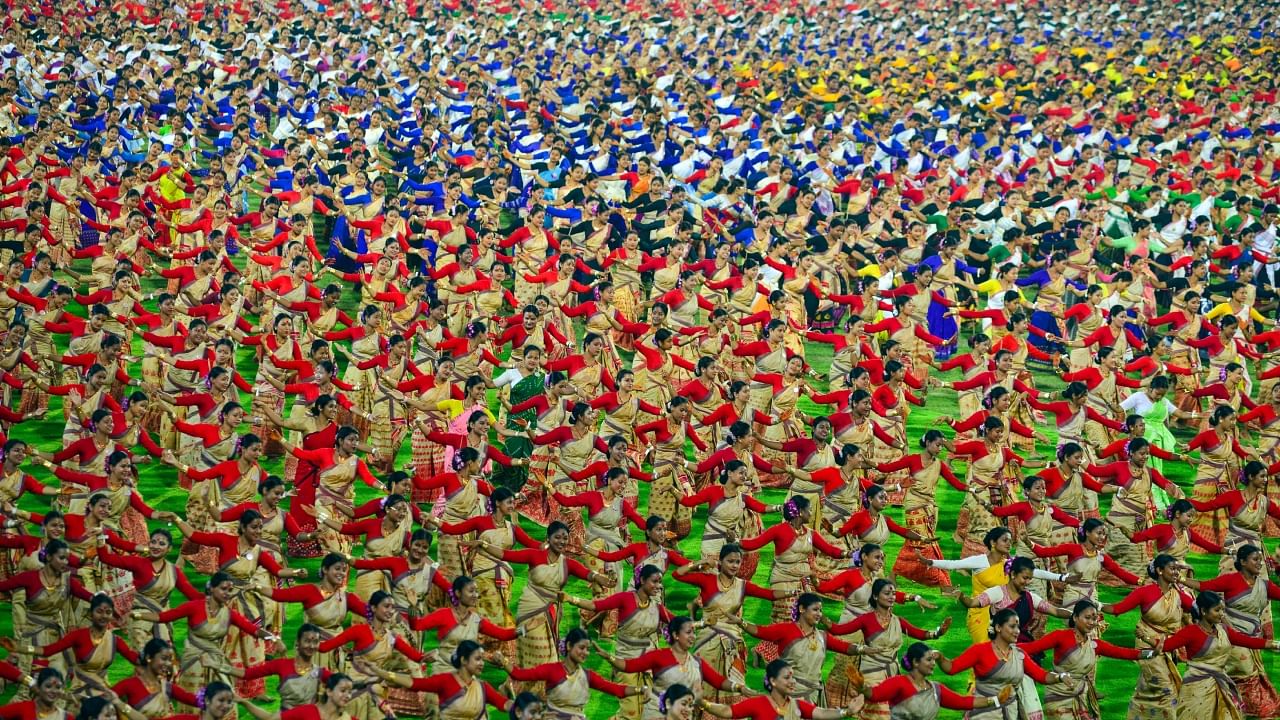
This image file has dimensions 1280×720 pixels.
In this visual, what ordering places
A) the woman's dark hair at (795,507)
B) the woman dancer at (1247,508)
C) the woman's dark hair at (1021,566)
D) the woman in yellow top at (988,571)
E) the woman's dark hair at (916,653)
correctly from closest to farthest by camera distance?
the woman's dark hair at (916,653), the woman's dark hair at (1021,566), the woman in yellow top at (988,571), the woman's dark hair at (795,507), the woman dancer at (1247,508)

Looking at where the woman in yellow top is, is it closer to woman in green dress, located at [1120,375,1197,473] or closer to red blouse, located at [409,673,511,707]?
woman in green dress, located at [1120,375,1197,473]

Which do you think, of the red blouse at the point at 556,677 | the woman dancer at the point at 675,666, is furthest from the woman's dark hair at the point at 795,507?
the red blouse at the point at 556,677

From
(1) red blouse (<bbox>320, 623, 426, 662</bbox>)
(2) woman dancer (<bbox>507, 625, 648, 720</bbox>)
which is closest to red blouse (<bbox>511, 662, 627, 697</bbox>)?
(2) woman dancer (<bbox>507, 625, 648, 720</bbox>)

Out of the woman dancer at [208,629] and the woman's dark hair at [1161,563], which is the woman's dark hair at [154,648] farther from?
the woman's dark hair at [1161,563]

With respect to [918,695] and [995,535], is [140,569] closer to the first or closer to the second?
[918,695]

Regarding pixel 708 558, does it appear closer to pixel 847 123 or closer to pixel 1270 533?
pixel 1270 533

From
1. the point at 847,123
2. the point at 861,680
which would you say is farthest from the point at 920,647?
the point at 847,123

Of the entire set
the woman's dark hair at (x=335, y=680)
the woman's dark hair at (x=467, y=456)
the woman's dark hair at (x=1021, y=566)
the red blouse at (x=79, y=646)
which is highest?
the red blouse at (x=79, y=646)

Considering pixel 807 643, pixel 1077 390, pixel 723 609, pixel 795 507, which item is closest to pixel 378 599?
pixel 723 609
